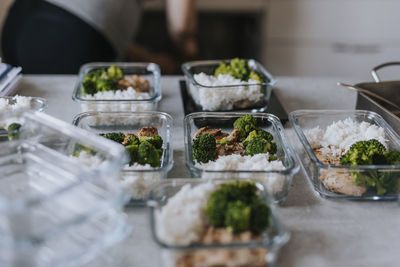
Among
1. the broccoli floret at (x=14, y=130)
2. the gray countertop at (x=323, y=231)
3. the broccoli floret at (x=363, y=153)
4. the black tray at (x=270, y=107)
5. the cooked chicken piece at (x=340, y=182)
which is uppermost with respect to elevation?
the broccoli floret at (x=14, y=130)

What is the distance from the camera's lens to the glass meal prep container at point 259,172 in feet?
3.38

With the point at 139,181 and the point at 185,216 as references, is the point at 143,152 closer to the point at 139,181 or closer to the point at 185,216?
the point at 139,181

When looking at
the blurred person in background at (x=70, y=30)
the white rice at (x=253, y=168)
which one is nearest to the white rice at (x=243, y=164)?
the white rice at (x=253, y=168)

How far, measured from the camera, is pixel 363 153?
3.67 feet

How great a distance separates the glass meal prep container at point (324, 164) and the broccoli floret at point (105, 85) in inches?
23.7

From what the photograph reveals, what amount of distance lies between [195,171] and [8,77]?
2.91 feet

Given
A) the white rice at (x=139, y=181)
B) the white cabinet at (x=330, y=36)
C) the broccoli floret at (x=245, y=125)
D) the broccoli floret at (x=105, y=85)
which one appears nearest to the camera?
the white rice at (x=139, y=181)

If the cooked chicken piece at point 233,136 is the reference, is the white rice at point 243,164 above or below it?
above

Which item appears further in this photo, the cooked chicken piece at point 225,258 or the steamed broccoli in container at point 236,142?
the steamed broccoli in container at point 236,142

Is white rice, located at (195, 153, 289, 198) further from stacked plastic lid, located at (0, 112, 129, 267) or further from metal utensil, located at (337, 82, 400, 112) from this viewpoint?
metal utensil, located at (337, 82, 400, 112)

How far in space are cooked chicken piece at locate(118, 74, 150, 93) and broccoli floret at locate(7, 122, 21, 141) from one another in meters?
0.52

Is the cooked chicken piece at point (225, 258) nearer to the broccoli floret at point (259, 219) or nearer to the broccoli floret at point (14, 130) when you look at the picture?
the broccoli floret at point (259, 219)

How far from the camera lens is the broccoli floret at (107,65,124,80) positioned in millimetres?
1598

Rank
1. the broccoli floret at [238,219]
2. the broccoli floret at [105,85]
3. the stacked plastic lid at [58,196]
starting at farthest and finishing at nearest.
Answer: the broccoli floret at [105,85]
the broccoli floret at [238,219]
the stacked plastic lid at [58,196]
